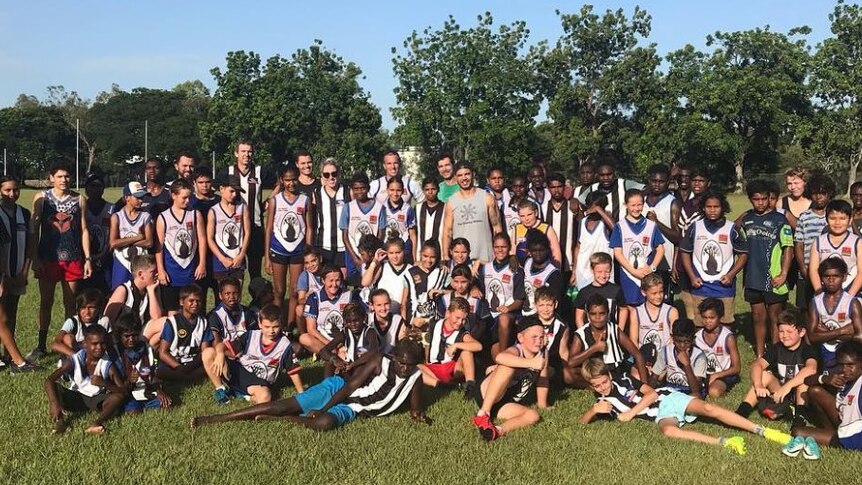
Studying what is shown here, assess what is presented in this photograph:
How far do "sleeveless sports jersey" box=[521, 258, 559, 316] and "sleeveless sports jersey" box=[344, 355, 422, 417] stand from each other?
1.84 meters

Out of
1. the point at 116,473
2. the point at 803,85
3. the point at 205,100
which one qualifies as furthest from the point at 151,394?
the point at 205,100

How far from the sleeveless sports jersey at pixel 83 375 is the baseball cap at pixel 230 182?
104 inches

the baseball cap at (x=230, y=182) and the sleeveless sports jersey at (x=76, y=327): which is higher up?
the baseball cap at (x=230, y=182)

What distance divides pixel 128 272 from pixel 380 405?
3.54 m

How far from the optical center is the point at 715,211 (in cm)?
790

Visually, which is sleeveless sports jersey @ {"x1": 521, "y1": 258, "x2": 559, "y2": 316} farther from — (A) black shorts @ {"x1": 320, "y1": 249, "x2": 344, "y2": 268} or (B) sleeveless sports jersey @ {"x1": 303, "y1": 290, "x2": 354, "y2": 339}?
(A) black shorts @ {"x1": 320, "y1": 249, "x2": 344, "y2": 268}

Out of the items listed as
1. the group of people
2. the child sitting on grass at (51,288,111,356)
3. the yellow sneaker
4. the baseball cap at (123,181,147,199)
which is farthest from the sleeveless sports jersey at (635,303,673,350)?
the baseball cap at (123,181,147,199)

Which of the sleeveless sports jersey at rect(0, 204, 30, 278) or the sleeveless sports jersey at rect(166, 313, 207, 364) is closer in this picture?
the sleeveless sports jersey at rect(166, 313, 207, 364)

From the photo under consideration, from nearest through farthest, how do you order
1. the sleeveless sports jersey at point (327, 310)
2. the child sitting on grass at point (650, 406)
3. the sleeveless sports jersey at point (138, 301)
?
the child sitting on grass at point (650, 406), the sleeveless sports jersey at point (138, 301), the sleeveless sports jersey at point (327, 310)

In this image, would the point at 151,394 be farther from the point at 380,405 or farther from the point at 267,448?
the point at 380,405

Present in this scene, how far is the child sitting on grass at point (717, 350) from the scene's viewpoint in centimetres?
714

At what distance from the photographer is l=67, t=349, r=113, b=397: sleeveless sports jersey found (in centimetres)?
623

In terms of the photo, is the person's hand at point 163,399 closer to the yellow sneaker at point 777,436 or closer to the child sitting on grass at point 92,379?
the child sitting on grass at point 92,379

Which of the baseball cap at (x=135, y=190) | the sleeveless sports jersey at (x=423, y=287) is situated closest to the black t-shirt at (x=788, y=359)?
the sleeveless sports jersey at (x=423, y=287)
